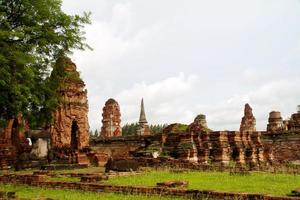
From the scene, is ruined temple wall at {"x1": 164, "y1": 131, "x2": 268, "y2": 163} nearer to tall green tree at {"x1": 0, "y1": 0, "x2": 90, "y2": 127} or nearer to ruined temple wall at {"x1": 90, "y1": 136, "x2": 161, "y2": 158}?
ruined temple wall at {"x1": 90, "y1": 136, "x2": 161, "y2": 158}

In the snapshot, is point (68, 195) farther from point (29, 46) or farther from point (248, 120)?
point (248, 120)

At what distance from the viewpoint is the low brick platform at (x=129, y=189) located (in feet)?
25.7

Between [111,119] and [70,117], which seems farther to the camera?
[111,119]

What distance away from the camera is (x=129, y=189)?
934 centimetres

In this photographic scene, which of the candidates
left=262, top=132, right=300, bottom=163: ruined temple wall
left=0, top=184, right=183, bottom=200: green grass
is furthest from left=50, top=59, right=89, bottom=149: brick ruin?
left=0, top=184, right=183, bottom=200: green grass

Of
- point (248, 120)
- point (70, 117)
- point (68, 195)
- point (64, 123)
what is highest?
point (248, 120)

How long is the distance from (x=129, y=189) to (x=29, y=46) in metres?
6.11

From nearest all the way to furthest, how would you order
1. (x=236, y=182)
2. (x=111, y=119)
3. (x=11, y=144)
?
(x=236, y=182), (x=11, y=144), (x=111, y=119)

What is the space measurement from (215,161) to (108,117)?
1840cm

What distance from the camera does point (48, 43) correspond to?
1355 centimetres

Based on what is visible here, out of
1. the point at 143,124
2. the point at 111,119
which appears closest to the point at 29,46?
the point at 111,119

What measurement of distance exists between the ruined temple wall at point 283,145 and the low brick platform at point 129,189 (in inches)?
551

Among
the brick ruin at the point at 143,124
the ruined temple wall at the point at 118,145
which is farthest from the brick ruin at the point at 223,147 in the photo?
the brick ruin at the point at 143,124

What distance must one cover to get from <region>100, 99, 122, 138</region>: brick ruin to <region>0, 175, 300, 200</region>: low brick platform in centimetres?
2354
